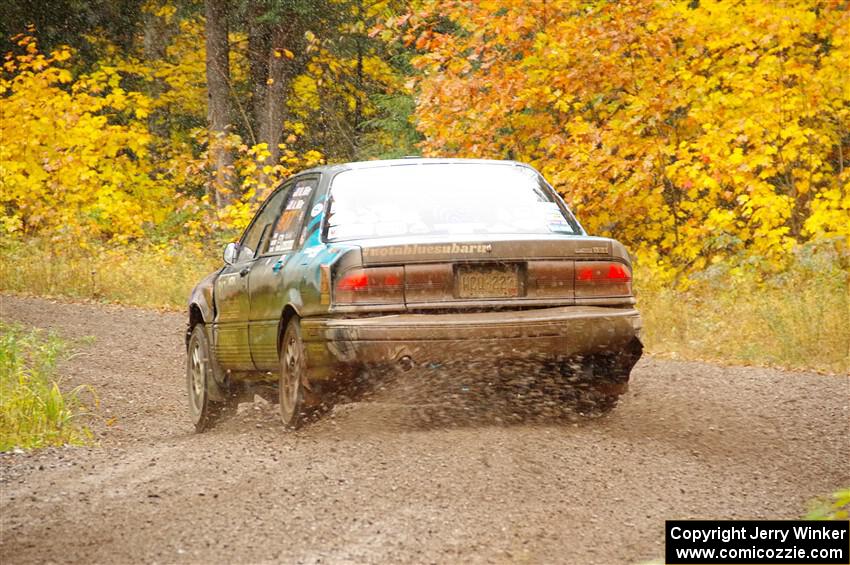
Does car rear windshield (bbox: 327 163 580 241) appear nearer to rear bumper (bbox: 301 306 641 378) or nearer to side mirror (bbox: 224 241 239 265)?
rear bumper (bbox: 301 306 641 378)

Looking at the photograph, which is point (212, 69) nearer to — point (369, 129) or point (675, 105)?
point (369, 129)

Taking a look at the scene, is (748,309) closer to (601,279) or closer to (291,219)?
(601,279)

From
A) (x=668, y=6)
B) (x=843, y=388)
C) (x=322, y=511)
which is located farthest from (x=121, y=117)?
(x=322, y=511)

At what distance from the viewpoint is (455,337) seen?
22.4 feet

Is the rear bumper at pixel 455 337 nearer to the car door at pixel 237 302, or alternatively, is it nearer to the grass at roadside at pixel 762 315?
the car door at pixel 237 302

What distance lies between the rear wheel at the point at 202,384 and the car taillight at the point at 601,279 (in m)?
3.16

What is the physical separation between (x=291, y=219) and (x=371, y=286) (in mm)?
1561

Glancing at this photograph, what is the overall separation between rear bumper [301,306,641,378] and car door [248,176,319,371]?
66cm

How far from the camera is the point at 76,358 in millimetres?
13312

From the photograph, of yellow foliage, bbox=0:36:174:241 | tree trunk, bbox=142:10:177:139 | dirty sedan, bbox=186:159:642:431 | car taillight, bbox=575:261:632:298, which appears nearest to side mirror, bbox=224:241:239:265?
dirty sedan, bbox=186:159:642:431

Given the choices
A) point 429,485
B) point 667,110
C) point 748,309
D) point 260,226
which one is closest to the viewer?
point 429,485

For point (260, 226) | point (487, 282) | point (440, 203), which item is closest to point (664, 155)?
point (260, 226)

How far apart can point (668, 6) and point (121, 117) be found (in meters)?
22.7

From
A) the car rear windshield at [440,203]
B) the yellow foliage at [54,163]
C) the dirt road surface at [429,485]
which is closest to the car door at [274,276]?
the car rear windshield at [440,203]
